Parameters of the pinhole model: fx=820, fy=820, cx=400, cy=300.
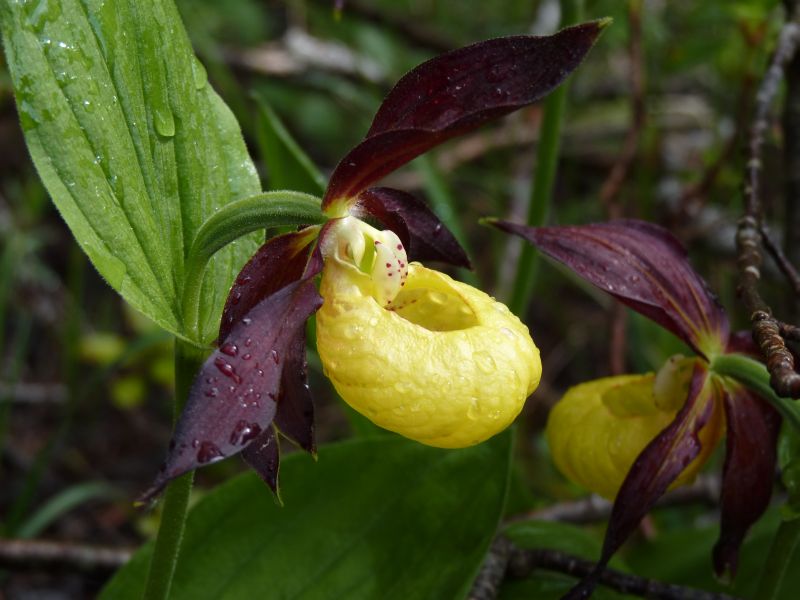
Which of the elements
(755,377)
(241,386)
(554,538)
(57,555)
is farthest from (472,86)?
(57,555)

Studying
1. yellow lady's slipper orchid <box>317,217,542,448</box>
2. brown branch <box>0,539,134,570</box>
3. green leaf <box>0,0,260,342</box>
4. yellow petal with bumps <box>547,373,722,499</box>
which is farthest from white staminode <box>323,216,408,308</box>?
brown branch <box>0,539,134,570</box>

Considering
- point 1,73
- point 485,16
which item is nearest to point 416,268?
point 1,73

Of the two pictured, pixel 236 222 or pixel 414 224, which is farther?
pixel 414 224

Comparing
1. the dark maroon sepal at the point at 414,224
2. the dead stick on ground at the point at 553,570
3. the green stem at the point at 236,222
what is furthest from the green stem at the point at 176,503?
the dead stick on ground at the point at 553,570

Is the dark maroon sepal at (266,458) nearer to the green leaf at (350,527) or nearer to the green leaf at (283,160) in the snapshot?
the green leaf at (350,527)

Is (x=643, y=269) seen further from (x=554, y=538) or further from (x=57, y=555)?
(x=57, y=555)
